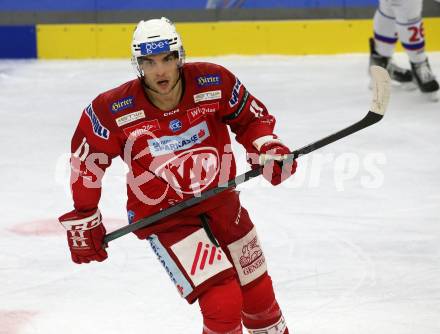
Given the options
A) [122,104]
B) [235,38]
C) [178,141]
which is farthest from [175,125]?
[235,38]

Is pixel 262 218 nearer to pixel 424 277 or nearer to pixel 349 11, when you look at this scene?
pixel 424 277

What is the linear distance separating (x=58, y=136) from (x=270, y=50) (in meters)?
2.45

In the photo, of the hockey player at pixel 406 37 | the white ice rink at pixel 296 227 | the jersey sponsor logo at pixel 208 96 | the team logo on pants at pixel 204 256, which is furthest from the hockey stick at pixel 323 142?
the hockey player at pixel 406 37

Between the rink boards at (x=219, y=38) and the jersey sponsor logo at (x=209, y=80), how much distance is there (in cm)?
508

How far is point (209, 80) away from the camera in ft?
9.58

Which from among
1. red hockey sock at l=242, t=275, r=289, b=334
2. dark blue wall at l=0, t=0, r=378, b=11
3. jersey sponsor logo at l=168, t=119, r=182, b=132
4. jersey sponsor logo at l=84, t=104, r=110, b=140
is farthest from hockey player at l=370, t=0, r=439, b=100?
jersey sponsor logo at l=84, t=104, r=110, b=140

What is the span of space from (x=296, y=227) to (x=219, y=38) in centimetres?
378

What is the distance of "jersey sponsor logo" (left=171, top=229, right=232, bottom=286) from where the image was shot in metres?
2.79

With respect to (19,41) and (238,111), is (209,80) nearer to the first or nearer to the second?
(238,111)

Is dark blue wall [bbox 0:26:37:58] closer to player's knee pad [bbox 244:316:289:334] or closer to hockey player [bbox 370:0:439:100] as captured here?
hockey player [bbox 370:0:439:100]

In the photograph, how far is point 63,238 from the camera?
4414 mm

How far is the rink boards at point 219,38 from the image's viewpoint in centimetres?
790

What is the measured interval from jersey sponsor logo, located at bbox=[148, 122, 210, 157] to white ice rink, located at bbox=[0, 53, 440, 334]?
826 mm

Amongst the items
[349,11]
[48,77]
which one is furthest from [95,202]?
[349,11]
